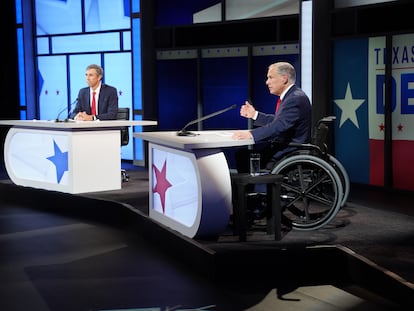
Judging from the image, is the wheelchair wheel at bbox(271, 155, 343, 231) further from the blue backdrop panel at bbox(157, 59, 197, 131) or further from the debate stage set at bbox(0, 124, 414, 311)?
the blue backdrop panel at bbox(157, 59, 197, 131)

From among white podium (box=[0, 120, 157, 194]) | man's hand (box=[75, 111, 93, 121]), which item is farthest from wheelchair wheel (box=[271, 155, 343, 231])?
man's hand (box=[75, 111, 93, 121])

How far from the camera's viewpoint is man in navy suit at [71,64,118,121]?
23.8ft

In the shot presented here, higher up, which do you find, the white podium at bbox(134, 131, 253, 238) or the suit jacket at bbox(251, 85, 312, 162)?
the suit jacket at bbox(251, 85, 312, 162)

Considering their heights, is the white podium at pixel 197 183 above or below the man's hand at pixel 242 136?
below

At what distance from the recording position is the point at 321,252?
13.9 ft

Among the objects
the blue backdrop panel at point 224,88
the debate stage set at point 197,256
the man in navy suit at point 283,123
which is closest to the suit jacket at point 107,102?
the debate stage set at point 197,256

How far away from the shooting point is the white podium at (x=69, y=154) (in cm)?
665

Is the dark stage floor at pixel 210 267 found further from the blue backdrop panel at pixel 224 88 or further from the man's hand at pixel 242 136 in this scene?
the blue backdrop panel at pixel 224 88

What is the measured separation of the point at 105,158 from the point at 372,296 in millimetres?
3701

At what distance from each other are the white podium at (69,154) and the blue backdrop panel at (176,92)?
2241 millimetres

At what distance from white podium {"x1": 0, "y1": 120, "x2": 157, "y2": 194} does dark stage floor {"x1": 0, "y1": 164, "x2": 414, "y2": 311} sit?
3.30 ft

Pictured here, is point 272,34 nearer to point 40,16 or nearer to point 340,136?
point 340,136

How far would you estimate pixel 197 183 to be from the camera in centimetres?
459

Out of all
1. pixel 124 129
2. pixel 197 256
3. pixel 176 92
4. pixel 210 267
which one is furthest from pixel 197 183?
pixel 176 92
